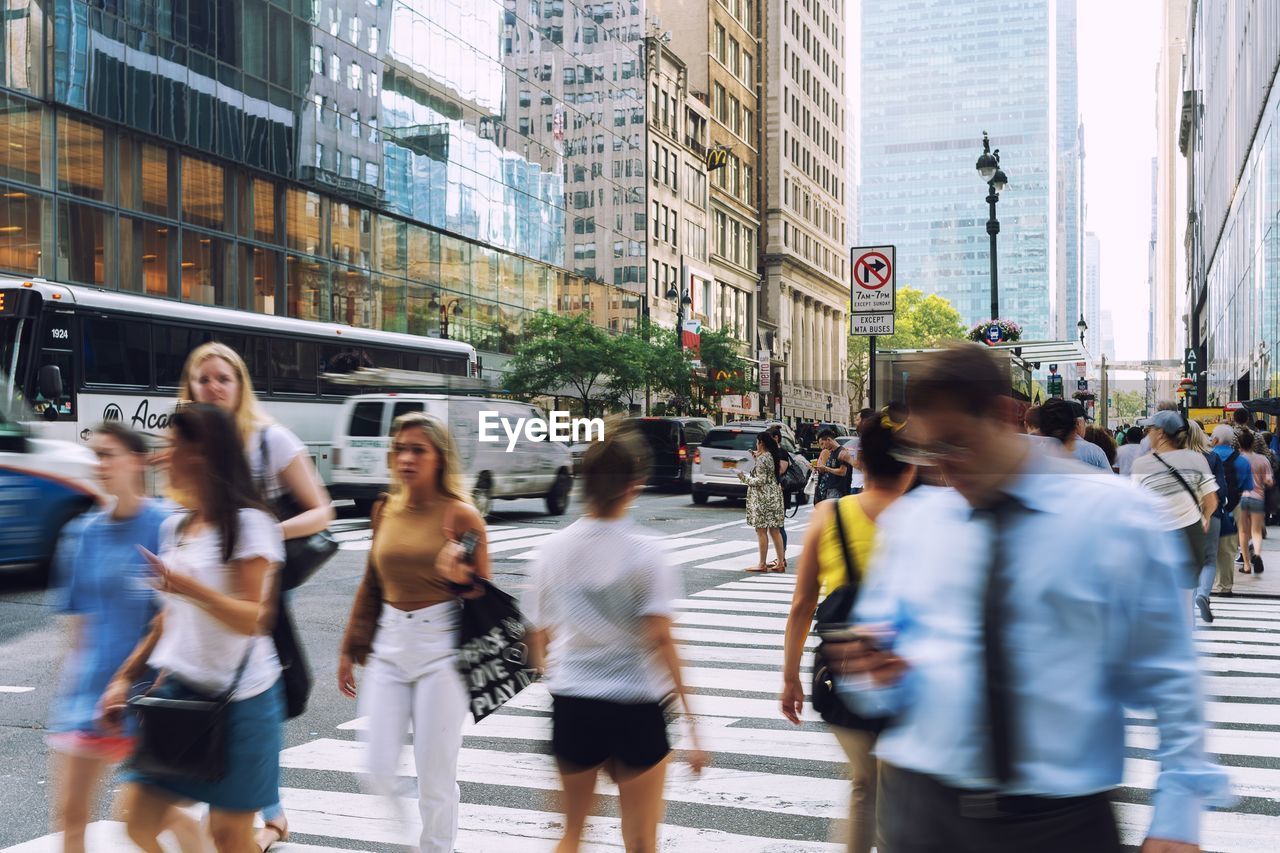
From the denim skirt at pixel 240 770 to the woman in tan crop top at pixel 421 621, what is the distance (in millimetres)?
634

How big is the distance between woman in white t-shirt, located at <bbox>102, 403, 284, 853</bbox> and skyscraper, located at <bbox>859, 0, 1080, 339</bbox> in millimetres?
185295

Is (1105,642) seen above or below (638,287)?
below

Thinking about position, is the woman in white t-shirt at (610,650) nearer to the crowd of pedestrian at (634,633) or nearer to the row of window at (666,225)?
the crowd of pedestrian at (634,633)

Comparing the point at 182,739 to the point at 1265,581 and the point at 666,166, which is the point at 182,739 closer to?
the point at 1265,581

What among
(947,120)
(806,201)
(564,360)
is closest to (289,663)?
Result: (564,360)

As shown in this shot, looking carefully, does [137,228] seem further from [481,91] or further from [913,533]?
[913,533]

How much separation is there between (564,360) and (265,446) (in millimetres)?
40240

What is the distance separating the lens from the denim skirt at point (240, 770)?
12.1 ft

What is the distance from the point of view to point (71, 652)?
434 centimetres

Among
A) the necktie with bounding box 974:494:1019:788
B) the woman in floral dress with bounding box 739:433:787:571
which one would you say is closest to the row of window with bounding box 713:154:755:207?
the woman in floral dress with bounding box 739:433:787:571

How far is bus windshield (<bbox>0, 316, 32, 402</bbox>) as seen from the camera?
18078mm

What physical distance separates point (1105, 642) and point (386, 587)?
2.89 metres

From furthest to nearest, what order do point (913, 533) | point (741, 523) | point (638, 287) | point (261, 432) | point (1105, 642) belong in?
point (638, 287) → point (741, 523) → point (261, 432) → point (913, 533) → point (1105, 642)

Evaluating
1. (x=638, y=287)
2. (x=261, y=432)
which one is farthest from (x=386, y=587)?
(x=638, y=287)
